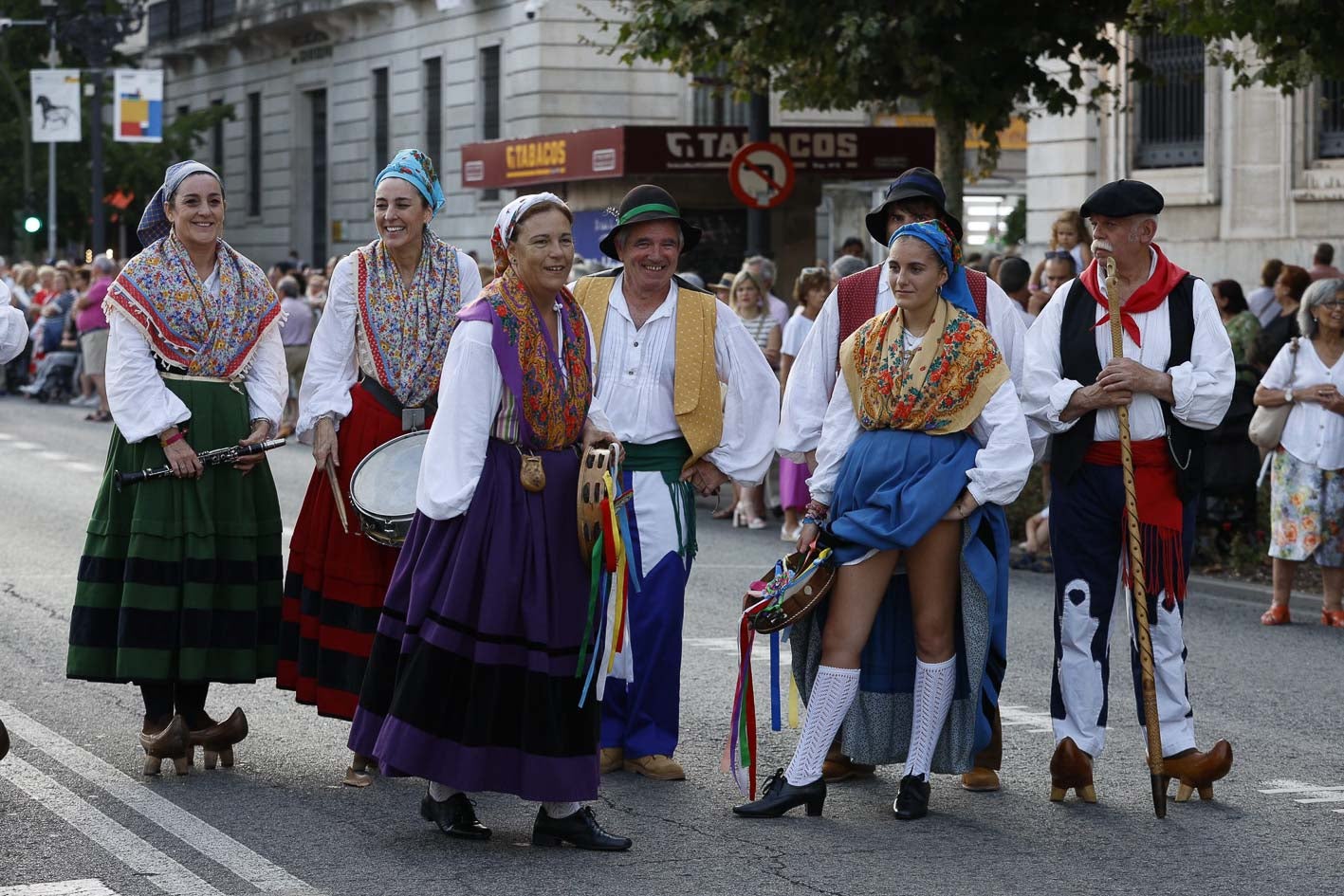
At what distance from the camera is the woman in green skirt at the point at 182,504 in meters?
7.46

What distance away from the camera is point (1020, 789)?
24.4ft

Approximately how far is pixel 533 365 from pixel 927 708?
1.71 metres

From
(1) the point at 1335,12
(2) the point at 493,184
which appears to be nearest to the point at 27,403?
(2) the point at 493,184

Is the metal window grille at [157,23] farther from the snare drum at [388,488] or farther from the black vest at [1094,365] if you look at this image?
the black vest at [1094,365]

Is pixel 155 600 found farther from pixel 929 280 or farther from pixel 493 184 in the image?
pixel 493 184

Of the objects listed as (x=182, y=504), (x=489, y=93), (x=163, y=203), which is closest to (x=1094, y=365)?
(x=182, y=504)

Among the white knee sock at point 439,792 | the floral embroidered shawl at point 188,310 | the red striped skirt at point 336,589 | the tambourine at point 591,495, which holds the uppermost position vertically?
the floral embroidered shawl at point 188,310

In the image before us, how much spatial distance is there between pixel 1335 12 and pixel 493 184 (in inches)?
620

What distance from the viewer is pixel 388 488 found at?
7285mm

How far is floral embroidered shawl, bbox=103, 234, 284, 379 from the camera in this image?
24.7 feet

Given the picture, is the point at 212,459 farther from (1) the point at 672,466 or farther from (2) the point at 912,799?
(2) the point at 912,799

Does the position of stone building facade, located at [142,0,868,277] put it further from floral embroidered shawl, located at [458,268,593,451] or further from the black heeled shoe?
floral embroidered shawl, located at [458,268,593,451]

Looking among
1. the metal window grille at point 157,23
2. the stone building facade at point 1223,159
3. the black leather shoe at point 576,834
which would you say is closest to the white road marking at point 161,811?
the black leather shoe at point 576,834

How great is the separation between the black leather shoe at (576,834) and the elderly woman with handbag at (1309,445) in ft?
19.7
